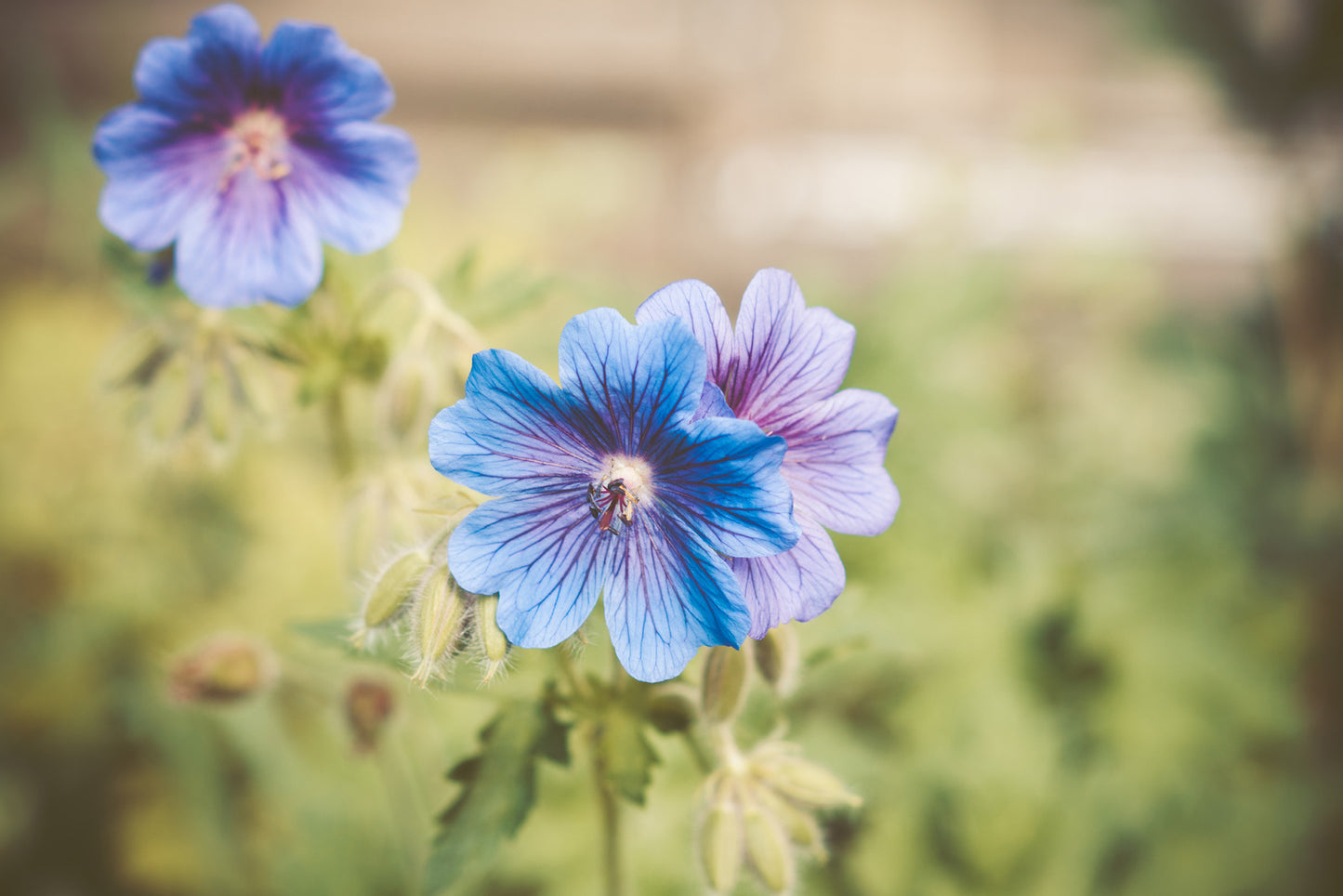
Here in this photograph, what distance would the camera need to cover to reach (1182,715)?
1734mm

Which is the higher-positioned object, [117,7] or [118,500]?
[117,7]

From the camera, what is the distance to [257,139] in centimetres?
103

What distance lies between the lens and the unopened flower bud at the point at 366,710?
44.6 inches

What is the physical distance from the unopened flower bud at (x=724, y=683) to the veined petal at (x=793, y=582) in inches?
3.3

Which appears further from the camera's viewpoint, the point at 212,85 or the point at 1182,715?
the point at 1182,715

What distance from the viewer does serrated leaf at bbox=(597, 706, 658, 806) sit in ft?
2.82

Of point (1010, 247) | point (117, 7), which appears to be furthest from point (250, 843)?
point (117, 7)

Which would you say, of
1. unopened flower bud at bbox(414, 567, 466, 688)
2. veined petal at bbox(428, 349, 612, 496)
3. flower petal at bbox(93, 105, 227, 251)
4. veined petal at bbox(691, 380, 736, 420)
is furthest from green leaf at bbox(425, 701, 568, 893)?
flower petal at bbox(93, 105, 227, 251)

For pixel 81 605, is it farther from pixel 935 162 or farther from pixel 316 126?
pixel 935 162

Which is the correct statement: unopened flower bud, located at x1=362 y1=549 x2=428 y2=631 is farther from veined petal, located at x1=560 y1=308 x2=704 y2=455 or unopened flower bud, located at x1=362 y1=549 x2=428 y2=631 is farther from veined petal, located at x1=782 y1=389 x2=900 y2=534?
veined petal, located at x1=782 y1=389 x2=900 y2=534

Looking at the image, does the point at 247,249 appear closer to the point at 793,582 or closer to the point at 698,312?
the point at 698,312

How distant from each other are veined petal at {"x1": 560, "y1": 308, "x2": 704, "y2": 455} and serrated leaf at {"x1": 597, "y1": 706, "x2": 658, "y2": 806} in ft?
1.08

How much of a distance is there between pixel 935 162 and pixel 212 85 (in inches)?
117

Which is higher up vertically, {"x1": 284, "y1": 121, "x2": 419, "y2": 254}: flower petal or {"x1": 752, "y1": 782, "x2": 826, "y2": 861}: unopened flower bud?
{"x1": 284, "y1": 121, "x2": 419, "y2": 254}: flower petal
